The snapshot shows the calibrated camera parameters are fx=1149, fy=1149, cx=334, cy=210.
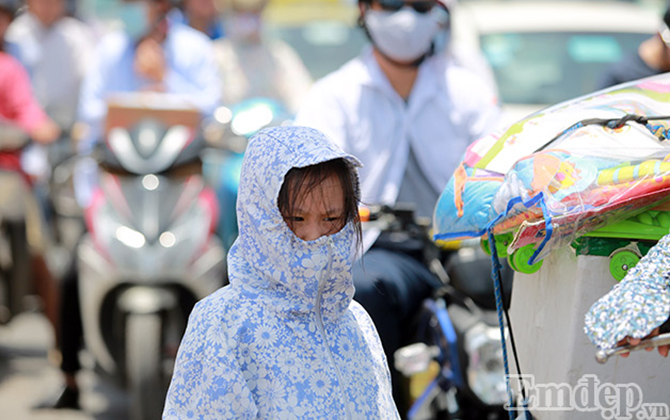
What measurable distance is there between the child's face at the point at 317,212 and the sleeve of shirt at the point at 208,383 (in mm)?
256

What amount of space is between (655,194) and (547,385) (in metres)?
0.58

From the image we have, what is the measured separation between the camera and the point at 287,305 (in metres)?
2.34

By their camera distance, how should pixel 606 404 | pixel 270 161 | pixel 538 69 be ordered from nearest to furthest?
pixel 270 161 < pixel 606 404 < pixel 538 69

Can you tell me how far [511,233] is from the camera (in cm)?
269

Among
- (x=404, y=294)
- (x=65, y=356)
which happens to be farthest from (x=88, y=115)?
(x=404, y=294)

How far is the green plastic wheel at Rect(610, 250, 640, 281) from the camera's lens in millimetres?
2445

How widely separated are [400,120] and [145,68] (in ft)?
8.56

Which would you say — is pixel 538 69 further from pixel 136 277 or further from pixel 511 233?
pixel 511 233

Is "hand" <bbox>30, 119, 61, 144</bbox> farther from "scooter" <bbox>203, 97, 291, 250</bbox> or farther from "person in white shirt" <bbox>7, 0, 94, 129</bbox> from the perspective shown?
"person in white shirt" <bbox>7, 0, 94, 129</bbox>

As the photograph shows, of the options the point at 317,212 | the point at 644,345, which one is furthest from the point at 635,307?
the point at 317,212

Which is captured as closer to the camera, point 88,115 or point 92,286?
point 92,286

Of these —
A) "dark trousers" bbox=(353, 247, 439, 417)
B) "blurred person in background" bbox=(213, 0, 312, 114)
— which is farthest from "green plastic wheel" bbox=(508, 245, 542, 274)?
"blurred person in background" bbox=(213, 0, 312, 114)

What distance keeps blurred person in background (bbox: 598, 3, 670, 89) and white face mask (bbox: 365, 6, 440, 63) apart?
152cm

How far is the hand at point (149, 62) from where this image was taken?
6422mm
